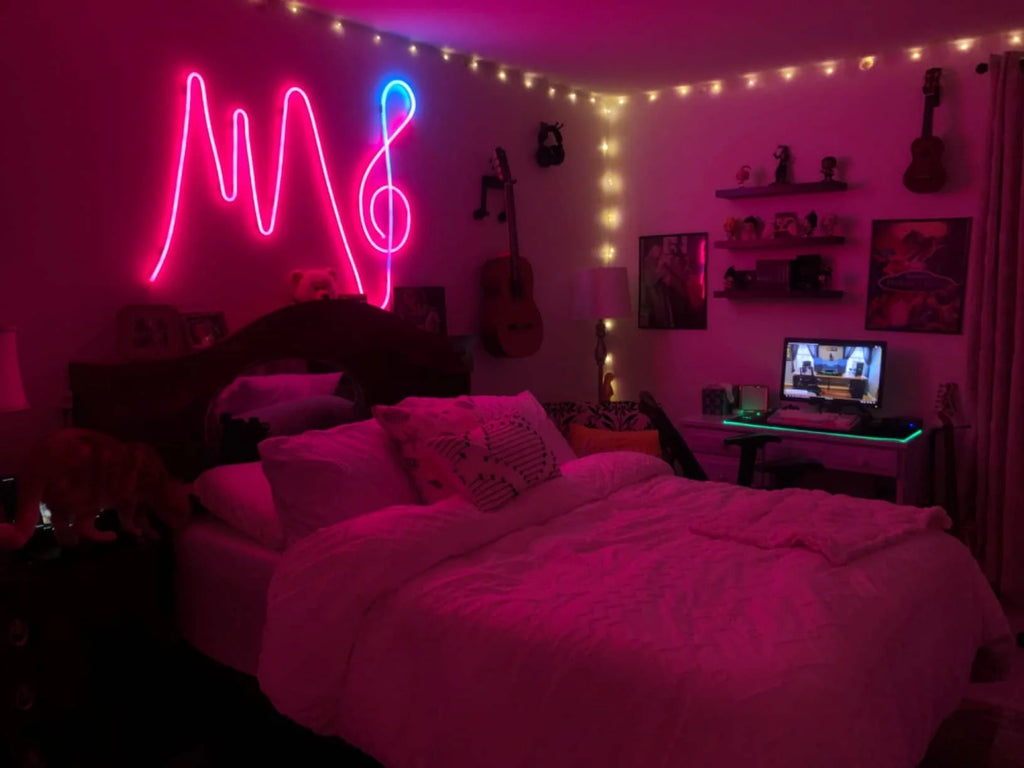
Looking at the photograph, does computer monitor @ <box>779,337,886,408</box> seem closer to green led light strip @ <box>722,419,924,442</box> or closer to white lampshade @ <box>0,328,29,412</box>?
green led light strip @ <box>722,419,924,442</box>

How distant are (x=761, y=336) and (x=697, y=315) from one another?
399 millimetres

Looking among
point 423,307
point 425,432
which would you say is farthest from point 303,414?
point 423,307

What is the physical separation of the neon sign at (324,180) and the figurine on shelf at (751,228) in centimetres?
190

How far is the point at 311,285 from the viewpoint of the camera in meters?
3.19

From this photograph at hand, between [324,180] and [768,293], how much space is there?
7.89 feet

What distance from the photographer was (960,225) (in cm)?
395

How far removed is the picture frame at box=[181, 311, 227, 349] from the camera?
113 inches

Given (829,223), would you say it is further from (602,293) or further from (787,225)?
(602,293)

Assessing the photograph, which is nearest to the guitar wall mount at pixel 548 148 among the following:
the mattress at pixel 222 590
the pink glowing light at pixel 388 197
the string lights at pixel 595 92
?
the string lights at pixel 595 92

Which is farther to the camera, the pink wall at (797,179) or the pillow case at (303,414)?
the pink wall at (797,179)

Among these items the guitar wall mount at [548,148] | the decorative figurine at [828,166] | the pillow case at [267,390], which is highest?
the guitar wall mount at [548,148]

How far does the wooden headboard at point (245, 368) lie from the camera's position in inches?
103

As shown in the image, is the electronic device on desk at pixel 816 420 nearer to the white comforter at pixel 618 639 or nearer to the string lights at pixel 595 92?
the white comforter at pixel 618 639

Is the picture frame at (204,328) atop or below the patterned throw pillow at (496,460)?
atop
